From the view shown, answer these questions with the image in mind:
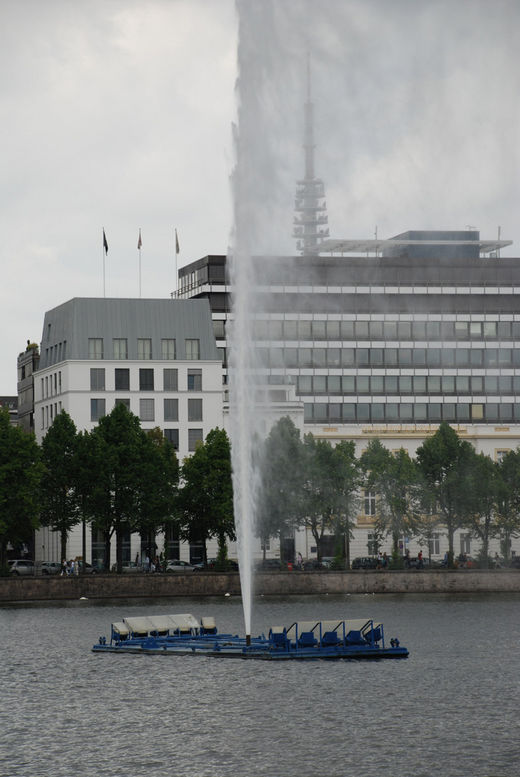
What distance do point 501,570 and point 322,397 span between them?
5980 centimetres

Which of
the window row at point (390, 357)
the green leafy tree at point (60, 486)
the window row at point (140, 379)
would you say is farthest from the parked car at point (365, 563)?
the window row at point (390, 357)

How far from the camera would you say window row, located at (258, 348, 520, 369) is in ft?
632

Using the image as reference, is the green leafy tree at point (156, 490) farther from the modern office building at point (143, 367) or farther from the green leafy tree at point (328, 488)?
the modern office building at point (143, 367)

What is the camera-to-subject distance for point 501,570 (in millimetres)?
137750

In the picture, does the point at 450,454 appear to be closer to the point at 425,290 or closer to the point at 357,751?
the point at 425,290

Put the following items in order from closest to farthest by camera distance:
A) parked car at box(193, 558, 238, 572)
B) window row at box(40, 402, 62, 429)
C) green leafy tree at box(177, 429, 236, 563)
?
parked car at box(193, 558, 238, 572), green leafy tree at box(177, 429, 236, 563), window row at box(40, 402, 62, 429)

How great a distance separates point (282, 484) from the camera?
15188cm

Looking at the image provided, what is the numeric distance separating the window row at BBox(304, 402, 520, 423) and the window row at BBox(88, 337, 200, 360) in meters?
17.4

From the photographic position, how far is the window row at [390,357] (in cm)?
19262

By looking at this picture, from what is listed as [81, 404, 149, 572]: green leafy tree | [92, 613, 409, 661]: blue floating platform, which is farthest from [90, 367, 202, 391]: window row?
[92, 613, 409, 661]: blue floating platform

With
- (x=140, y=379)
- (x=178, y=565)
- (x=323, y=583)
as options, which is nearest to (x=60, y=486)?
(x=178, y=565)

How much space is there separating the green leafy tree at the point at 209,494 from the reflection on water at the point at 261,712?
192 ft

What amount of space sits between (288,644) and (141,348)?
11463 centimetres

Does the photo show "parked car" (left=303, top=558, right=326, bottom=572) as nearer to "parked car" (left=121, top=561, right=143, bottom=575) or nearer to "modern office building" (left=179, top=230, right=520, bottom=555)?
"parked car" (left=121, top=561, right=143, bottom=575)
